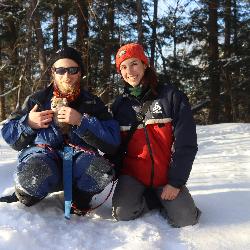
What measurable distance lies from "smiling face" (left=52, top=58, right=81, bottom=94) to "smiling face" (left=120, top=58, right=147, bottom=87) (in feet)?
1.35

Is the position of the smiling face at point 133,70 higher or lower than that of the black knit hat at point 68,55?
lower

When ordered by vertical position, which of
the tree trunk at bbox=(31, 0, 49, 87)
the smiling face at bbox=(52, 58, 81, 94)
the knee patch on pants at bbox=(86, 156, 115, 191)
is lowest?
the knee patch on pants at bbox=(86, 156, 115, 191)

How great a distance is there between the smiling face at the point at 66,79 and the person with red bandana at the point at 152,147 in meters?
0.42

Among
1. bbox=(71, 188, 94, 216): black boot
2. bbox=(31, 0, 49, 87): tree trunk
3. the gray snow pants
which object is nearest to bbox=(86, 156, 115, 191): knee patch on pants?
bbox=(71, 188, 94, 216): black boot

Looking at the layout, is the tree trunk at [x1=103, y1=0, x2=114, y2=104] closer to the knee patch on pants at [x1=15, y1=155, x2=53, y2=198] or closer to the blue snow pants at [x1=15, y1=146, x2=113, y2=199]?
the blue snow pants at [x1=15, y1=146, x2=113, y2=199]

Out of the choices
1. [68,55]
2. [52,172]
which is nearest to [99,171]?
[52,172]

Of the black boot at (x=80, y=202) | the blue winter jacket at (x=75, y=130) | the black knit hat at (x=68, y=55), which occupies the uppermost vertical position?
the black knit hat at (x=68, y=55)

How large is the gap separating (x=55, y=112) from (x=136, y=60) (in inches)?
30.3

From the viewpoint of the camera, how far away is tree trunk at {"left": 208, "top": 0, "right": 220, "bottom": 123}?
15.6 metres

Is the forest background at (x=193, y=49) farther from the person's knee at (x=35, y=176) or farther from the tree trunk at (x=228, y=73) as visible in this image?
the person's knee at (x=35, y=176)

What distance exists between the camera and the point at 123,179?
10.2ft

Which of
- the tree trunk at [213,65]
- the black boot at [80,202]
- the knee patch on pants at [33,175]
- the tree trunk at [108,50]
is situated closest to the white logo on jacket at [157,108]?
the black boot at [80,202]

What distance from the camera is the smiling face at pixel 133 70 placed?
3076 mm

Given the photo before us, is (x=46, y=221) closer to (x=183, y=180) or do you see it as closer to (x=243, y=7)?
(x=183, y=180)
